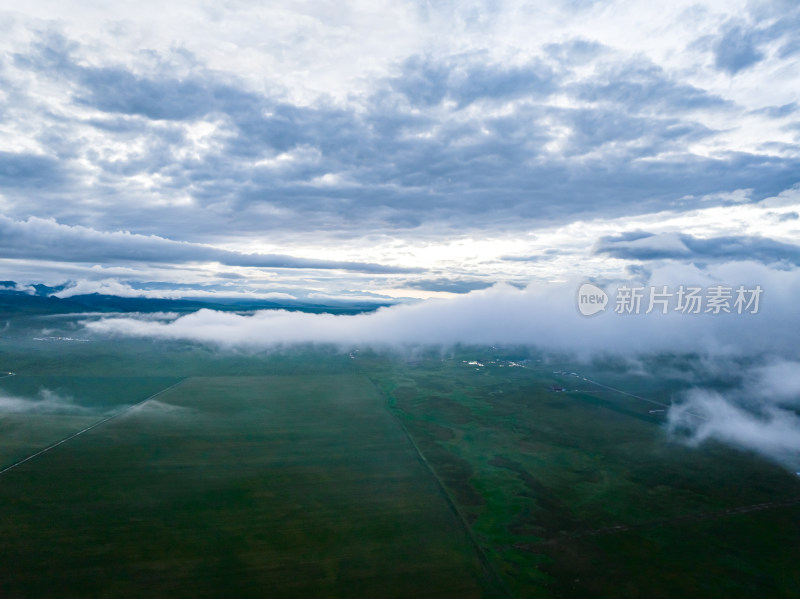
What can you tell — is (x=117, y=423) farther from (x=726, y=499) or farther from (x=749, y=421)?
(x=749, y=421)

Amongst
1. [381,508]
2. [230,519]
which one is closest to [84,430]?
[230,519]

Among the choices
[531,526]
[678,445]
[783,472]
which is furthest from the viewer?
[678,445]

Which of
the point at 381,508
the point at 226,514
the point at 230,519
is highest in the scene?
the point at 381,508

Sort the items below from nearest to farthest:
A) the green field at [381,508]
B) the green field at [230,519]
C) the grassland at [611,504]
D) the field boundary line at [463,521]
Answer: the green field at [230,519], the green field at [381,508], the field boundary line at [463,521], the grassland at [611,504]

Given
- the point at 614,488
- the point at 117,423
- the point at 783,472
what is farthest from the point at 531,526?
the point at 117,423

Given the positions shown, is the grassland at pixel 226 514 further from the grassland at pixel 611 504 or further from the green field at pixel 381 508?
the grassland at pixel 611 504

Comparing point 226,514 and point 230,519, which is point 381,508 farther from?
point 226,514

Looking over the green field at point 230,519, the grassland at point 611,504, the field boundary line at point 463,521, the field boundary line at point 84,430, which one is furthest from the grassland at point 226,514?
the grassland at point 611,504

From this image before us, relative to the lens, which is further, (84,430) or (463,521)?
(84,430)
